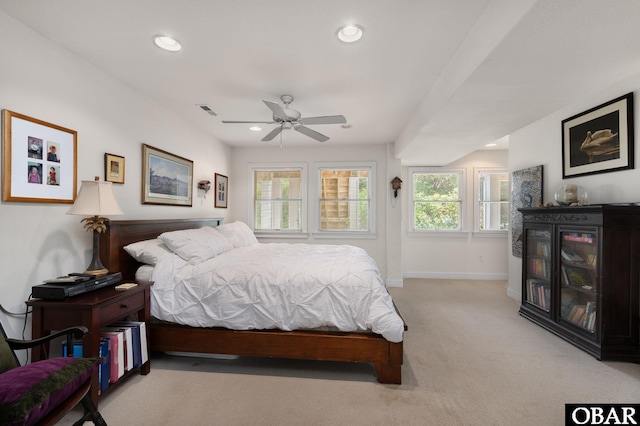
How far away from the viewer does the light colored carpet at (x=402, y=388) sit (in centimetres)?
174

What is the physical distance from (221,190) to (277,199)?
1027 mm

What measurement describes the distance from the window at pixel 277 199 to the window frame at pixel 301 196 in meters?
0.02

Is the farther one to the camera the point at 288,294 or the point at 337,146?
the point at 337,146

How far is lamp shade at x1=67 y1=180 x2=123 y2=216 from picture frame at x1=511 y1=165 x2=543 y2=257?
4433 millimetres

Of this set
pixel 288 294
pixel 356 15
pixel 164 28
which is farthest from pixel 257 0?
pixel 288 294

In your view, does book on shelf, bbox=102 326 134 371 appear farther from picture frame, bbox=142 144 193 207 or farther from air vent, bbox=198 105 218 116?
air vent, bbox=198 105 218 116

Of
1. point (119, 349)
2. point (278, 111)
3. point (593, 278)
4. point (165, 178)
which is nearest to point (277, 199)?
point (165, 178)

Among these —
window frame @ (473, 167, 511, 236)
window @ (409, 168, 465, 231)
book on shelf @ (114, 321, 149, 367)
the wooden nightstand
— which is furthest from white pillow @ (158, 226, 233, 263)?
window frame @ (473, 167, 511, 236)

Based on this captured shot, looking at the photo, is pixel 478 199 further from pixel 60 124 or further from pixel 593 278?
pixel 60 124

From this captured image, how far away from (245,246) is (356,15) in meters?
2.96

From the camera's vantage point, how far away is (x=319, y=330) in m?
2.21

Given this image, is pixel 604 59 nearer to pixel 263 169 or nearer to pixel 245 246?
pixel 245 246

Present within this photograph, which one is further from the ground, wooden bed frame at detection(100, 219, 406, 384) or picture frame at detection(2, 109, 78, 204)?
picture frame at detection(2, 109, 78, 204)

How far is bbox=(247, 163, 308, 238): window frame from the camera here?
17.1ft
